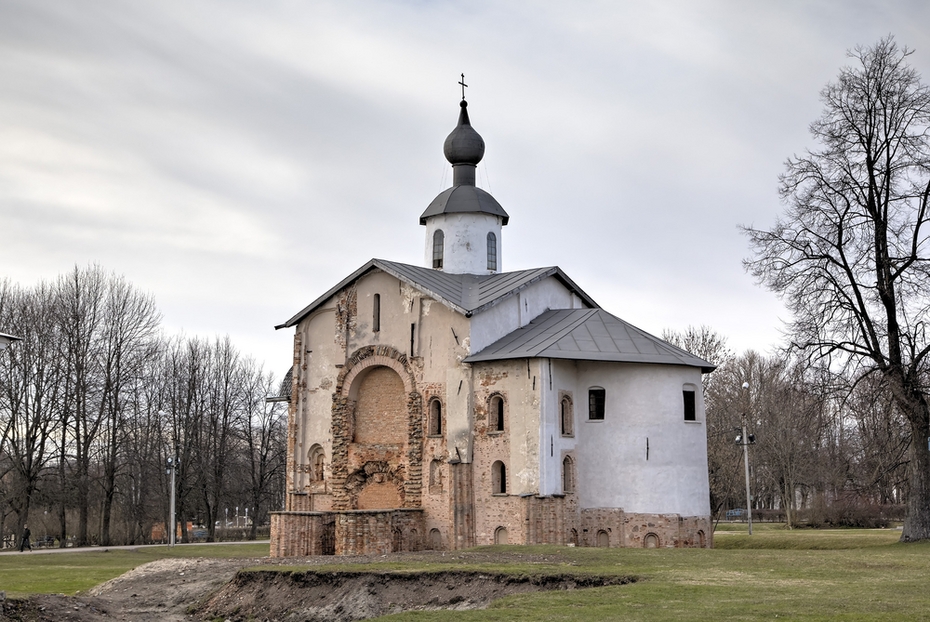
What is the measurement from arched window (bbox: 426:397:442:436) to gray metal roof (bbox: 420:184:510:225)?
8.18 m

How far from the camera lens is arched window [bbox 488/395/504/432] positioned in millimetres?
29391

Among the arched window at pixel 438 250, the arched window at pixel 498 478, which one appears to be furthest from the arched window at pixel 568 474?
the arched window at pixel 438 250

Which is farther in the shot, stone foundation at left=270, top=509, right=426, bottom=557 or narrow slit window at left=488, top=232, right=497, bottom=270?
narrow slit window at left=488, top=232, right=497, bottom=270

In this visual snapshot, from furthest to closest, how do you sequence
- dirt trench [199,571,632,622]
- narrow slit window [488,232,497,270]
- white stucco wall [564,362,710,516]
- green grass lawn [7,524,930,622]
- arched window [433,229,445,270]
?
arched window [433,229,445,270] < narrow slit window [488,232,497,270] < white stucco wall [564,362,710,516] < dirt trench [199,571,632,622] < green grass lawn [7,524,930,622]

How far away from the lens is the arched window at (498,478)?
29.0 m

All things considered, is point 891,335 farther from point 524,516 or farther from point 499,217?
point 499,217

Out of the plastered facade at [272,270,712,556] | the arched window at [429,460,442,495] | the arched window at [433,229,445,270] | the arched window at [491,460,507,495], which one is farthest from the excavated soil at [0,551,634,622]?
the arched window at [433,229,445,270]

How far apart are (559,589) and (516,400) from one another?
12.1 meters

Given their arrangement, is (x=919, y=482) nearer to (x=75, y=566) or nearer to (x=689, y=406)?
(x=689, y=406)

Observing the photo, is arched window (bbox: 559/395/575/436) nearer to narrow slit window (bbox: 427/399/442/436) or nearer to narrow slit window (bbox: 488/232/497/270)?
narrow slit window (bbox: 427/399/442/436)

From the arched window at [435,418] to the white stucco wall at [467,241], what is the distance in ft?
21.5

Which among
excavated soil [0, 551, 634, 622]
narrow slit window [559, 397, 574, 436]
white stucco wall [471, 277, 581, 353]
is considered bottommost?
excavated soil [0, 551, 634, 622]

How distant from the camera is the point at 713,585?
51.5 feet

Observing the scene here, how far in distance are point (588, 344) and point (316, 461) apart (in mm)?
9673
